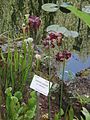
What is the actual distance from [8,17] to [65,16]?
75 centimetres

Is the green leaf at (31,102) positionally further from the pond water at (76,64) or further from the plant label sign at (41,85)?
the pond water at (76,64)

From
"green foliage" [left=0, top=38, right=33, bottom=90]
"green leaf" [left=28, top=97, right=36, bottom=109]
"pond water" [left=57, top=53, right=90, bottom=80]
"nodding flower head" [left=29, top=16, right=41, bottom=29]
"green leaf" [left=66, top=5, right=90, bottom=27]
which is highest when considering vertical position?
"green leaf" [left=66, top=5, right=90, bottom=27]

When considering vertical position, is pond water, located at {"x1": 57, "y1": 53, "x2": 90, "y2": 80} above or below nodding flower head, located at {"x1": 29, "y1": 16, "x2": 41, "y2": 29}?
below

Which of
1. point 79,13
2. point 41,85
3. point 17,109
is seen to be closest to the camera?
point 79,13

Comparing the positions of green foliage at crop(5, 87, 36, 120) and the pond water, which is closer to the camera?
green foliage at crop(5, 87, 36, 120)

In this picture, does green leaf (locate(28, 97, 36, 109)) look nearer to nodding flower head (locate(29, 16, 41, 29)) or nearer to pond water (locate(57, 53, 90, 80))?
nodding flower head (locate(29, 16, 41, 29))

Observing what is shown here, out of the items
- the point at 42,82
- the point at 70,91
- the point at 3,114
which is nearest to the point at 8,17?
the point at 70,91

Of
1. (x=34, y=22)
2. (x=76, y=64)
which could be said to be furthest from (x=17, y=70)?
(x=76, y=64)

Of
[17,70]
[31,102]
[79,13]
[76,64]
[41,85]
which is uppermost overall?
[79,13]

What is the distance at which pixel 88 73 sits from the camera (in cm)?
318

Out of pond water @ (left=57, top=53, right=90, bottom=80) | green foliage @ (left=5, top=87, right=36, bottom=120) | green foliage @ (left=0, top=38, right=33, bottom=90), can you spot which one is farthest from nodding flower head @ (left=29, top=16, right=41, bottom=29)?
pond water @ (left=57, top=53, right=90, bottom=80)

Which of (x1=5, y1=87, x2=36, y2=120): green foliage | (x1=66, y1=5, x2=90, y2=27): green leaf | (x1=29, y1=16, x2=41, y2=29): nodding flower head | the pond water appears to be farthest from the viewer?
the pond water

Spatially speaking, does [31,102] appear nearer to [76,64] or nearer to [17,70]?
[17,70]

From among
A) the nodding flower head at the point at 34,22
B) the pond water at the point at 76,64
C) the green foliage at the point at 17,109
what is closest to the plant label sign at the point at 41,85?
the green foliage at the point at 17,109
